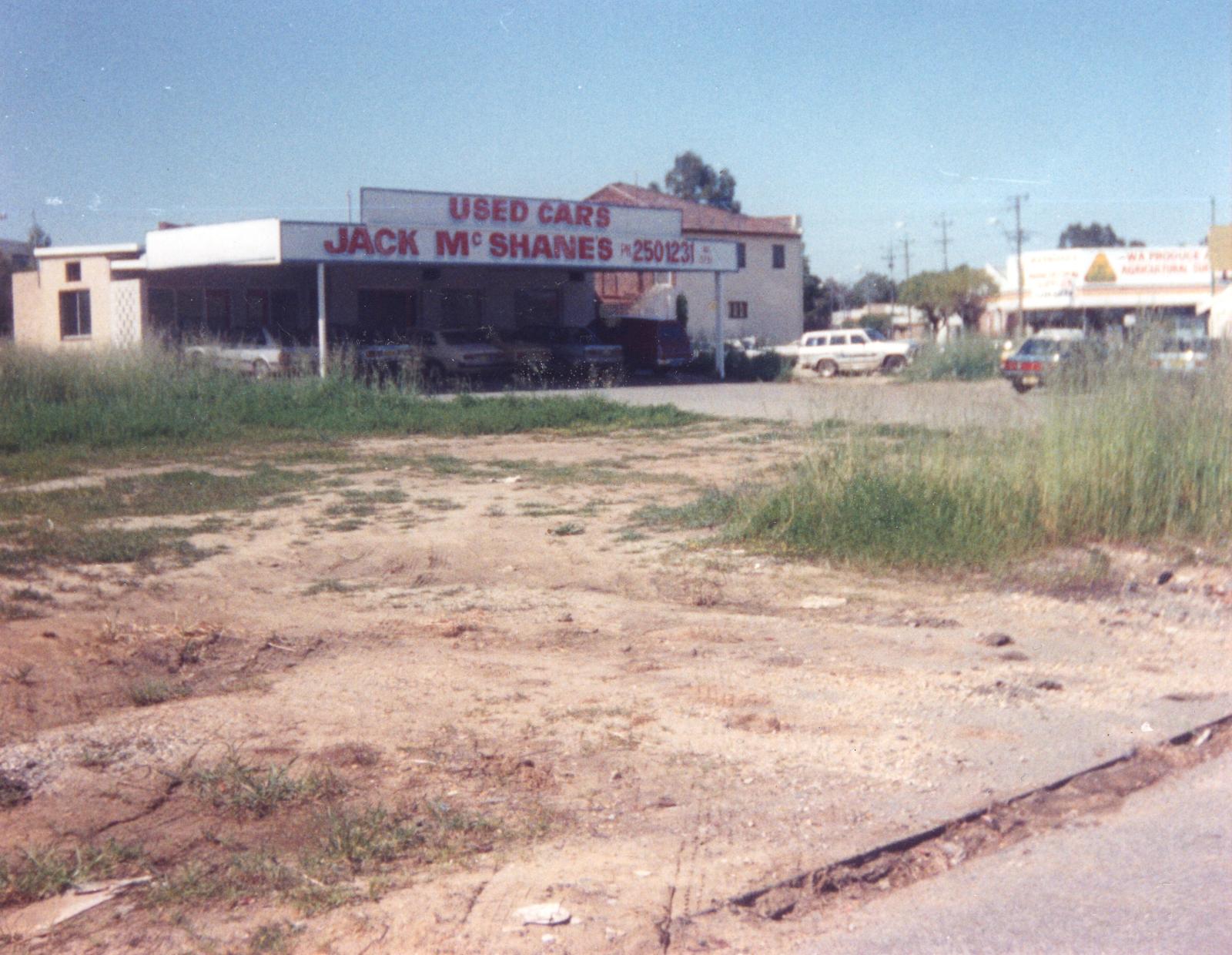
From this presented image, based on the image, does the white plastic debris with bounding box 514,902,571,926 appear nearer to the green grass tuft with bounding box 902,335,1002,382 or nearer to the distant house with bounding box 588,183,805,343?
the green grass tuft with bounding box 902,335,1002,382

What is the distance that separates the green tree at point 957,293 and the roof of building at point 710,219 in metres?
11.2

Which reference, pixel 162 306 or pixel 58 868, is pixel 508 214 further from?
pixel 58 868

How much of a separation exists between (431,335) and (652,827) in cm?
2960

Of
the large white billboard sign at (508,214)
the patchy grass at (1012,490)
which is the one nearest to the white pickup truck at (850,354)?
the large white billboard sign at (508,214)

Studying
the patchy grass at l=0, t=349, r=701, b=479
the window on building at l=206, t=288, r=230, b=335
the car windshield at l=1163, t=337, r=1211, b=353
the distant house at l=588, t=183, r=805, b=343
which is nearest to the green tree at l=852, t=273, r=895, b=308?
the distant house at l=588, t=183, r=805, b=343

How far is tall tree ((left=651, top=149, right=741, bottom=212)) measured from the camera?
89625mm

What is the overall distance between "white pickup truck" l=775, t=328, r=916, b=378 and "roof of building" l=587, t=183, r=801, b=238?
1597 centimetres

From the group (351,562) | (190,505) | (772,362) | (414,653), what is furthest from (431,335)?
(414,653)

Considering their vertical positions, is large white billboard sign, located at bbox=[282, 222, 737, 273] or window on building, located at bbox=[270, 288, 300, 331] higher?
large white billboard sign, located at bbox=[282, 222, 737, 273]

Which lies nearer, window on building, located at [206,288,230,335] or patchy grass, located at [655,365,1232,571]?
patchy grass, located at [655,365,1232,571]

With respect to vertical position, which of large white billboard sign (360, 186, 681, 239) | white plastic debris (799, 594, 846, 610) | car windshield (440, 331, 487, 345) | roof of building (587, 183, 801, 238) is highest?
roof of building (587, 183, 801, 238)

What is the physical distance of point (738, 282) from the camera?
2335 inches

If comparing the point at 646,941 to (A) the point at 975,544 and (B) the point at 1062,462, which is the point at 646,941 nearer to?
(A) the point at 975,544

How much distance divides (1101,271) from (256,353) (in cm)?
5011
